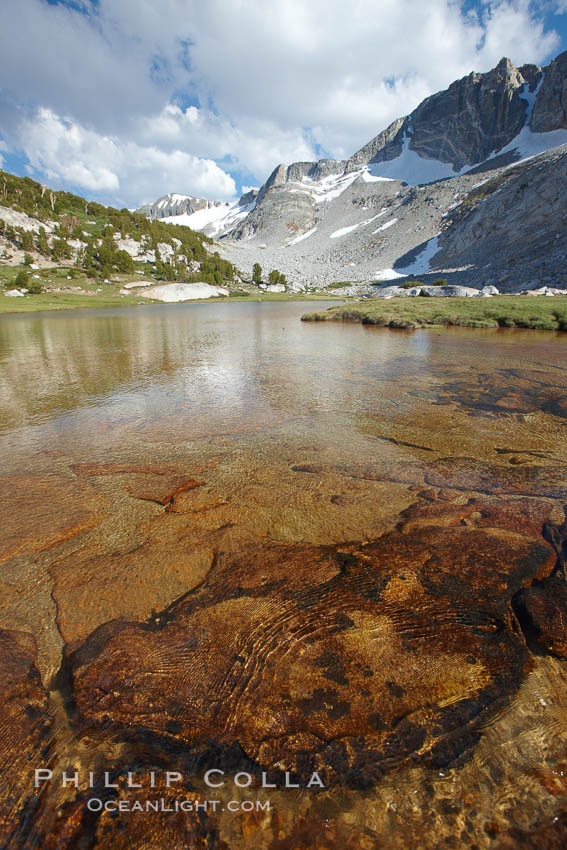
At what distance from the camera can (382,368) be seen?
399 inches

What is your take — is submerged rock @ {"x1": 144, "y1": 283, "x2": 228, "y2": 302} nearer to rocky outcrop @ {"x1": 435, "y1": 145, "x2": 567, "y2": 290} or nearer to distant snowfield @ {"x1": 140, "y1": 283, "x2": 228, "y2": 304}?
distant snowfield @ {"x1": 140, "y1": 283, "x2": 228, "y2": 304}

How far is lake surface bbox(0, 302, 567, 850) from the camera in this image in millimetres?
1415

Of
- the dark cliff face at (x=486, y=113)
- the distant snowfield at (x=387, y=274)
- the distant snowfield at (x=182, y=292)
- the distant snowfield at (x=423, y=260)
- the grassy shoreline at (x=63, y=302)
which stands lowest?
the grassy shoreline at (x=63, y=302)

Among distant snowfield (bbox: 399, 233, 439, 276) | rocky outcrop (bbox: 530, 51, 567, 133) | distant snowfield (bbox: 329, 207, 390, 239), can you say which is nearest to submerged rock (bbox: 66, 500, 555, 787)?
distant snowfield (bbox: 399, 233, 439, 276)

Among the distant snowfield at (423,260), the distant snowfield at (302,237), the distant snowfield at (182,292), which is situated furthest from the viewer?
the distant snowfield at (302,237)

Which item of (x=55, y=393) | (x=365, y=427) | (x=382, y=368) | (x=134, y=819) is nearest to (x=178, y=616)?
(x=134, y=819)

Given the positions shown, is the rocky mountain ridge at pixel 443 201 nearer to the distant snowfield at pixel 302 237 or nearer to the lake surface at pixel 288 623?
the distant snowfield at pixel 302 237

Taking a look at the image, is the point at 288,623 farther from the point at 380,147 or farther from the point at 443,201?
the point at 380,147

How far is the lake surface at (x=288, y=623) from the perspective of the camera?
1415 mm

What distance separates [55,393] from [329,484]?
7048 mm

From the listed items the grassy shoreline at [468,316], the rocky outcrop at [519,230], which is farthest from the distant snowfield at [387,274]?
the grassy shoreline at [468,316]

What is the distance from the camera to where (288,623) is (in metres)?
2.20

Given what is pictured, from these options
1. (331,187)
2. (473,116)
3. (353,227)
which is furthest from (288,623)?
(331,187)

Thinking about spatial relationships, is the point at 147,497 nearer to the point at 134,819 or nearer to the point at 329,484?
the point at 329,484
